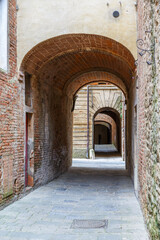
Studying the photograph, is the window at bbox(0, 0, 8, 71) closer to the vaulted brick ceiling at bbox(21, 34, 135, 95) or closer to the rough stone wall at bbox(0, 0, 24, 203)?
the rough stone wall at bbox(0, 0, 24, 203)

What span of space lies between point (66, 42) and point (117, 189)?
4.15 meters

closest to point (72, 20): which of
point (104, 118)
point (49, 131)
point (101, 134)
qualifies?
point (49, 131)

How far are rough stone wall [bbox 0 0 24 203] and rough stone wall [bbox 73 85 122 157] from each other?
39.5 ft

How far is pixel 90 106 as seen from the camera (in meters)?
19.4

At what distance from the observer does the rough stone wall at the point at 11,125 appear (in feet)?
19.5

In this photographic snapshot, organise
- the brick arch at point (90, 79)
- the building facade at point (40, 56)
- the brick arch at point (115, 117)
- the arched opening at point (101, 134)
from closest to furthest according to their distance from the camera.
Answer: the building facade at point (40, 56), the brick arch at point (90, 79), the brick arch at point (115, 117), the arched opening at point (101, 134)

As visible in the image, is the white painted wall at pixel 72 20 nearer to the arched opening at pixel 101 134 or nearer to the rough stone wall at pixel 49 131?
the rough stone wall at pixel 49 131

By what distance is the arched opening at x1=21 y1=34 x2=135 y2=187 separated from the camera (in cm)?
757

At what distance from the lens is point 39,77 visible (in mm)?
8500

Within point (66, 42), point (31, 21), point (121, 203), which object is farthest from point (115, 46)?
point (121, 203)

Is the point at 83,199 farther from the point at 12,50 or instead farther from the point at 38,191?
the point at 12,50

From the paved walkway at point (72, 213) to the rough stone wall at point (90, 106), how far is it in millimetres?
9963

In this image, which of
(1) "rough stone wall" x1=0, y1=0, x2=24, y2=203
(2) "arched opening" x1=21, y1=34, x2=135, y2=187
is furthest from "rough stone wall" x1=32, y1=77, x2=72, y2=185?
(1) "rough stone wall" x1=0, y1=0, x2=24, y2=203

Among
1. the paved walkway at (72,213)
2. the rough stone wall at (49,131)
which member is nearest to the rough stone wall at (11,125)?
the paved walkway at (72,213)
